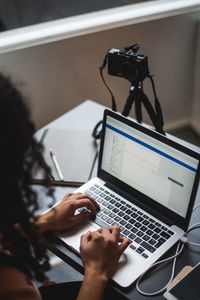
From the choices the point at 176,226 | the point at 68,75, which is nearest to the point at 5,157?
the point at 176,226

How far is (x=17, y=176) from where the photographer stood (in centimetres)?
83

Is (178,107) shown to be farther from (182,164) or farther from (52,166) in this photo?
(182,164)

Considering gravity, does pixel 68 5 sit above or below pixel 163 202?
above

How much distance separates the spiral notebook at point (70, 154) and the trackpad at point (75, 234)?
0.22m

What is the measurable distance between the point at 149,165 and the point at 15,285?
50cm

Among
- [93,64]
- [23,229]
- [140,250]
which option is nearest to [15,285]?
[23,229]

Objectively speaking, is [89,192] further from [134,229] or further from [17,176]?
[17,176]

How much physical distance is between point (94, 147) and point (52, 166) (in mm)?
191

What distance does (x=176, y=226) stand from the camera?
1.09 m

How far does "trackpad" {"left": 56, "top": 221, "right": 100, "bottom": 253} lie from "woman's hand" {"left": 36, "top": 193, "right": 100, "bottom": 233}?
16mm

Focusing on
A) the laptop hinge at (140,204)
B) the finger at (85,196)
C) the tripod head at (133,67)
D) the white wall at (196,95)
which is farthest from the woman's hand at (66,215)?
the white wall at (196,95)

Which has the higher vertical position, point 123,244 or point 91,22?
point 91,22

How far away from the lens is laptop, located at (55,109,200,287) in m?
1.01

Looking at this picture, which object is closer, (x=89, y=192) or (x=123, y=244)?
(x=123, y=244)
